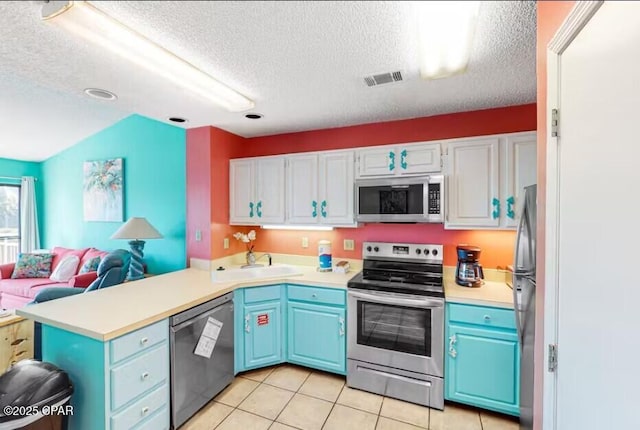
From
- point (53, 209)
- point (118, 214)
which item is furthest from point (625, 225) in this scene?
point (53, 209)

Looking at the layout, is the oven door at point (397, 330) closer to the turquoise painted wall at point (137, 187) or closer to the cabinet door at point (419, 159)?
the cabinet door at point (419, 159)

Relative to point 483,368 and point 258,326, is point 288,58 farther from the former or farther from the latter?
point 483,368

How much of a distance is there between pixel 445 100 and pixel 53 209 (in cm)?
621

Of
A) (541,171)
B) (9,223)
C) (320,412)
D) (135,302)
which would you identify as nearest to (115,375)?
(135,302)

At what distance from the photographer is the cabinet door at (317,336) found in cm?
239

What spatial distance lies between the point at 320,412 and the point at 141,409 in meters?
1.19

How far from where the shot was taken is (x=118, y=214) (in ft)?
12.5

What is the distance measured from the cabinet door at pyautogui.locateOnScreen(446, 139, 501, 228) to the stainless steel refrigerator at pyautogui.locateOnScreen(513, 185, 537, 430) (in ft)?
2.00

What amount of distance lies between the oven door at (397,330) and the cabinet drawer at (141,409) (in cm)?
138

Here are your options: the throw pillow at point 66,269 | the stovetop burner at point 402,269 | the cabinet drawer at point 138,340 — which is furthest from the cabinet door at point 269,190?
the throw pillow at point 66,269

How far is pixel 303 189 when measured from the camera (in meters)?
2.82

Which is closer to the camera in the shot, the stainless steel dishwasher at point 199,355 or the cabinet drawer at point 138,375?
the cabinet drawer at point 138,375

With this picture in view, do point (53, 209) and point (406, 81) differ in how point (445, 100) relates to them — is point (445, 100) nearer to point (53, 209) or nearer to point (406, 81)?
point (406, 81)

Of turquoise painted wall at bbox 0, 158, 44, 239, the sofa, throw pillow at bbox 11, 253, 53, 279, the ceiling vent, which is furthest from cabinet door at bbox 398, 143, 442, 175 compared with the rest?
turquoise painted wall at bbox 0, 158, 44, 239
